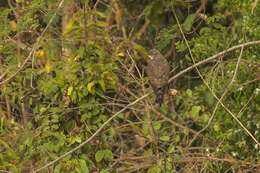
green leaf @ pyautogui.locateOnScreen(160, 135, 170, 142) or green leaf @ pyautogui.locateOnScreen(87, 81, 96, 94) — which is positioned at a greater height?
green leaf @ pyautogui.locateOnScreen(87, 81, 96, 94)

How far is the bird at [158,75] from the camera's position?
516cm

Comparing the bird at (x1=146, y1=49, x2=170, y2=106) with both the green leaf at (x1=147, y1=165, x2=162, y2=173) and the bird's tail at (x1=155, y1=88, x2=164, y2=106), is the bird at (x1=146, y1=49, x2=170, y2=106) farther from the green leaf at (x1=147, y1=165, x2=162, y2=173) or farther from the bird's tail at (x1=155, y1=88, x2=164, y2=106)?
the green leaf at (x1=147, y1=165, x2=162, y2=173)

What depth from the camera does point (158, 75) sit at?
17.1 feet

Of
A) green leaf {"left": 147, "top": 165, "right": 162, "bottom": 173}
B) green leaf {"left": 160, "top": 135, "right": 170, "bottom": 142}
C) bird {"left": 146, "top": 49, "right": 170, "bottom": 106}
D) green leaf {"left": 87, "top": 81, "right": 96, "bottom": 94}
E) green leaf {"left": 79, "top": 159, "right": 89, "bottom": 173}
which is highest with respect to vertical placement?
bird {"left": 146, "top": 49, "right": 170, "bottom": 106}

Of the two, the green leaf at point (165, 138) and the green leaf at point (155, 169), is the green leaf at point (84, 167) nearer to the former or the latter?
the green leaf at point (155, 169)

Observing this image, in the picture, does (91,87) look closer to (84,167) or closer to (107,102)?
(107,102)

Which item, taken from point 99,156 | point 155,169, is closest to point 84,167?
point 99,156

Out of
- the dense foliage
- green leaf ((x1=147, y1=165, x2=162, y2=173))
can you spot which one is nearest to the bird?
the dense foliage

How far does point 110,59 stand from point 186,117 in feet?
3.78

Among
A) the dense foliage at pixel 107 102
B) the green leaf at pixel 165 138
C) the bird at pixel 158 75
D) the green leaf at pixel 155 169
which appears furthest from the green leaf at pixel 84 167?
the bird at pixel 158 75

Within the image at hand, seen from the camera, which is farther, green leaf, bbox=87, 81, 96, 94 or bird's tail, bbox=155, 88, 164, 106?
green leaf, bbox=87, 81, 96, 94

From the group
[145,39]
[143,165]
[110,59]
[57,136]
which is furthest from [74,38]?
[145,39]

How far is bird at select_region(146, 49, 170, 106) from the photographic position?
5.16m

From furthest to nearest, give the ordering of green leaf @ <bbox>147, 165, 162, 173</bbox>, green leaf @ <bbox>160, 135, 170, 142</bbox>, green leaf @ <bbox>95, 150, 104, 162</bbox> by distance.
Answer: green leaf @ <bbox>95, 150, 104, 162</bbox>
green leaf @ <bbox>160, 135, 170, 142</bbox>
green leaf @ <bbox>147, 165, 162, 173</bbox>
